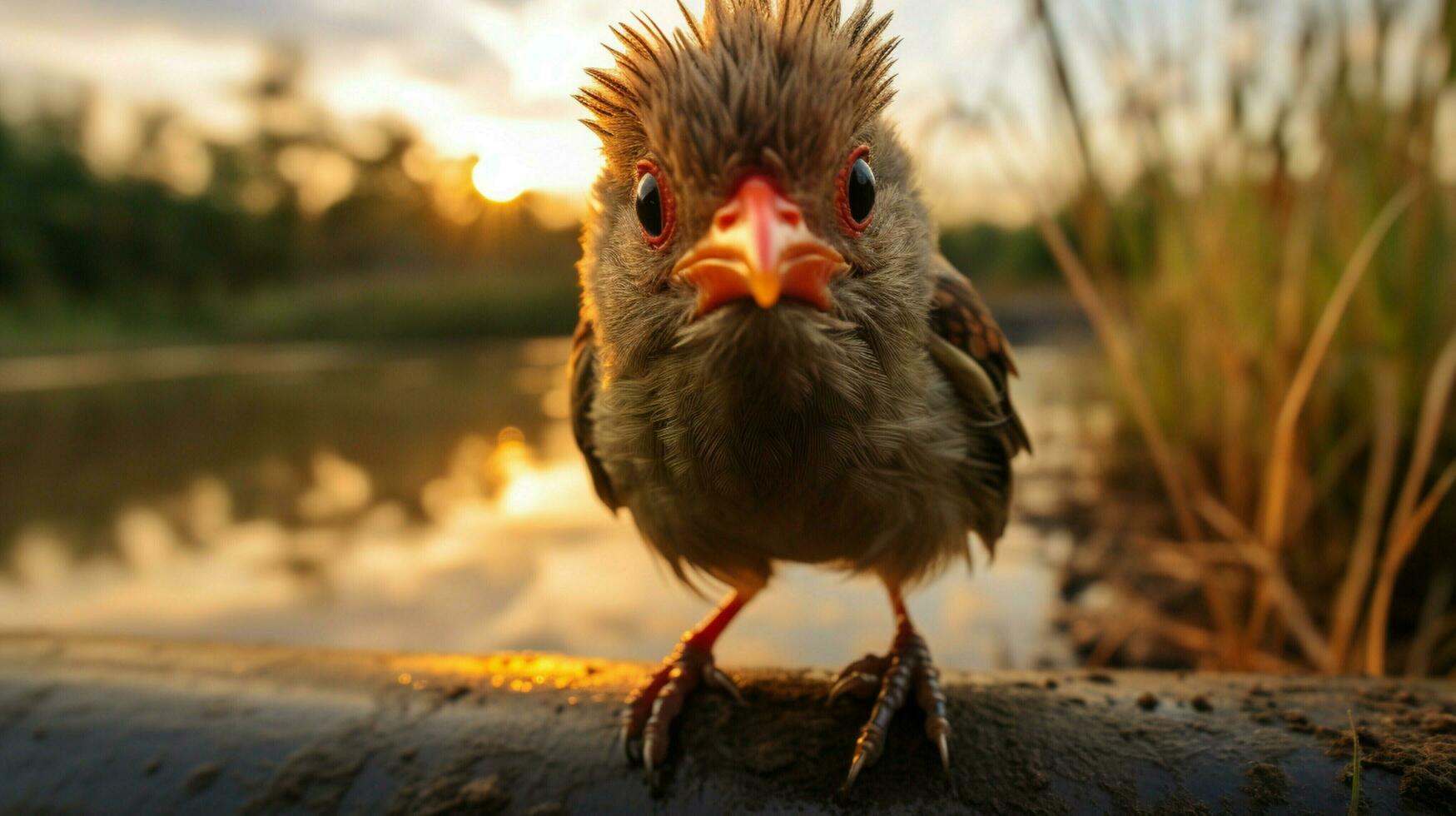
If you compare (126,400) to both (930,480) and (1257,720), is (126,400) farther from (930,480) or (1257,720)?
(1257,720)

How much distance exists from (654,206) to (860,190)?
337 mm

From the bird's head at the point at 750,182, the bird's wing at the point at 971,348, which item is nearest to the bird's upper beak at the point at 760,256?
the bird's head at the point at 750,182

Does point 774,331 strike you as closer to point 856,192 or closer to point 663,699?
point 856,192

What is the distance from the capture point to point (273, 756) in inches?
62.7

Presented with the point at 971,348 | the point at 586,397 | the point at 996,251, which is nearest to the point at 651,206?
the point at 586,397

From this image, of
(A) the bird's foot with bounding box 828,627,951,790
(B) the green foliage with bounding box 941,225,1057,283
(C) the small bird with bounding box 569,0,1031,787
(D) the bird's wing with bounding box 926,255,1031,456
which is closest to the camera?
(C) the small bird with bounding box 569,0,1031,787

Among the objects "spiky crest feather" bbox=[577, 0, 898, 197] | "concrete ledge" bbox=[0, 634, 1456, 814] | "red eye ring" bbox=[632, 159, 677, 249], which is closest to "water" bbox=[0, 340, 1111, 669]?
"concrete ledge" bbox=[0, 634, 1456, 814]

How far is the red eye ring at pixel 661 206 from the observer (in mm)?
1360

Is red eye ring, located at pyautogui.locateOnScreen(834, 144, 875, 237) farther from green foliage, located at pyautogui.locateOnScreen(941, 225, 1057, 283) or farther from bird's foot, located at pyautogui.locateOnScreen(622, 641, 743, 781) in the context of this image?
green foliage, located at pyautogui.locateOnScreen(941, 225, 1057, 283)

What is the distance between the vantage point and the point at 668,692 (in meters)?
1.71

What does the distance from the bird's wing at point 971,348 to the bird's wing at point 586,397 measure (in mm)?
763

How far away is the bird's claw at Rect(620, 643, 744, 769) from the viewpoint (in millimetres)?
1573

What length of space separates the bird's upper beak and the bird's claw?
831 millimetres

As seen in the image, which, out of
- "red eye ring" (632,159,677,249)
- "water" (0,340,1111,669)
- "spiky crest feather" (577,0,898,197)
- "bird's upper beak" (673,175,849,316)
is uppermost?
"spiky crest feather" (577,0,898,197)
